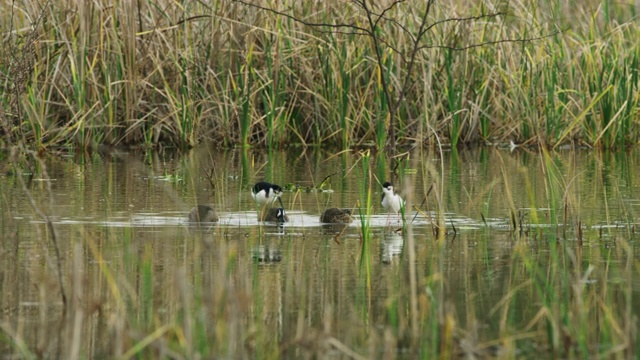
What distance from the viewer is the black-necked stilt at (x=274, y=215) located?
1033cm

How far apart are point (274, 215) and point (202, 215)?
1.91 ft

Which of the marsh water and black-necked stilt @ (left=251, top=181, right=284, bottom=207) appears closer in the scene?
the marsh water

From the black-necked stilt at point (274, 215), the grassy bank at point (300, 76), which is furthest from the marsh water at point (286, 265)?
the grassy bank at point (300, 76)

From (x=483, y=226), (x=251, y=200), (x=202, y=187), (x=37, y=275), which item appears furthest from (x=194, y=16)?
(x=37, y=275)

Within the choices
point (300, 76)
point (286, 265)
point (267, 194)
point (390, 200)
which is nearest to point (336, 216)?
point (390, 200)

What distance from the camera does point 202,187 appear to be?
13070 millimetres

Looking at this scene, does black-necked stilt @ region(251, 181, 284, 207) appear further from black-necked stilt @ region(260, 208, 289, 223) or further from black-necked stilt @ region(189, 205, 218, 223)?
black-necked stilt @ region(189, 205, 218, 223)

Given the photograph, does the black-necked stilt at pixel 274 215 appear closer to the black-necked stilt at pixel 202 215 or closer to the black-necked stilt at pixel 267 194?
the black-necked stilt at pixel 202 215

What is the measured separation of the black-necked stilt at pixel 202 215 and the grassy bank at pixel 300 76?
6.32 meters

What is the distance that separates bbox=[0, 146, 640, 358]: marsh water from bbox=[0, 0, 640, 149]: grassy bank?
2.88m

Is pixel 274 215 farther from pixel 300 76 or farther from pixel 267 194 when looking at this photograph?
pixel 300 76

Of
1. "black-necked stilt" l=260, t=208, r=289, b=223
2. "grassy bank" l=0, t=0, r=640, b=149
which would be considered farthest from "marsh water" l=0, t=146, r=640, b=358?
"grassy bank" l=0, t=0, r=640, b=149

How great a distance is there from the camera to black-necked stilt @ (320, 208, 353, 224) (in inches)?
400

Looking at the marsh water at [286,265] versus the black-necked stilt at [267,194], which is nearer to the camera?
the marsh water at [286,265]
